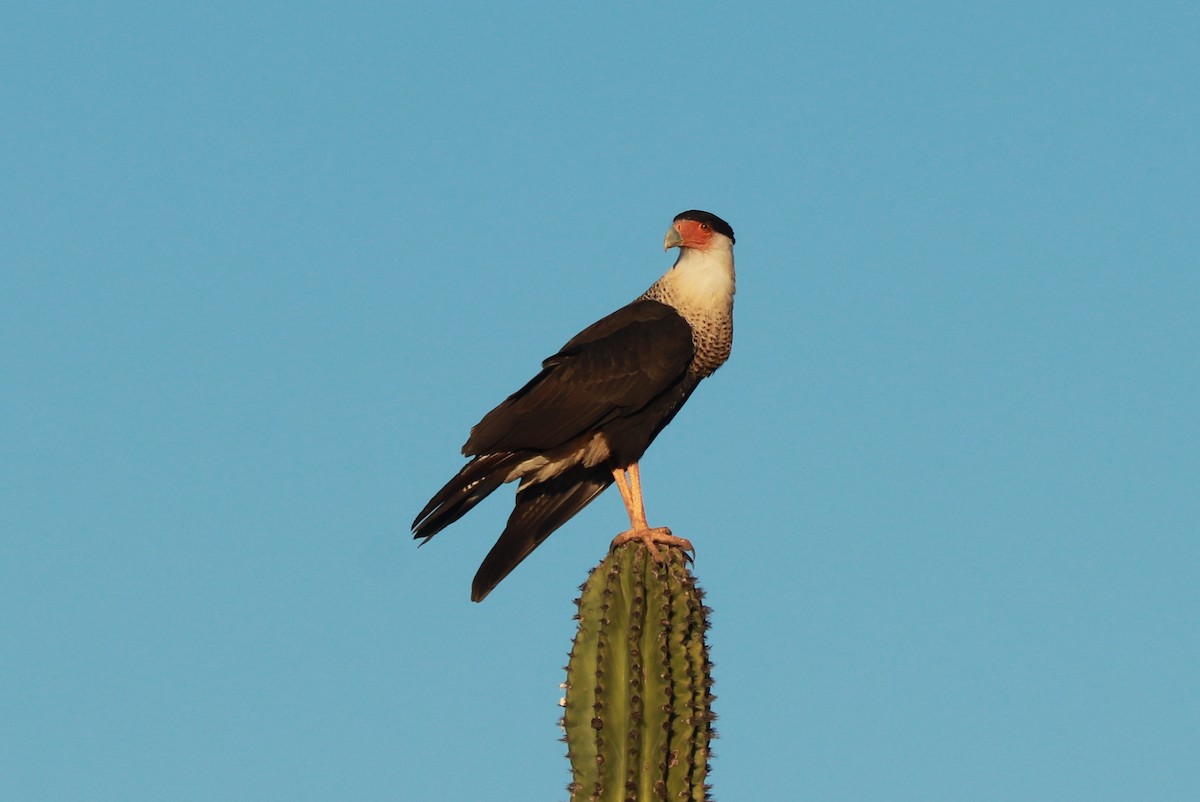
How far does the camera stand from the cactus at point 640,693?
15.9ft

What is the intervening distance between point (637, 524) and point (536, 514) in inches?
21.9

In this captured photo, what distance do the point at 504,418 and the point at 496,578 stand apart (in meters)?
0.85

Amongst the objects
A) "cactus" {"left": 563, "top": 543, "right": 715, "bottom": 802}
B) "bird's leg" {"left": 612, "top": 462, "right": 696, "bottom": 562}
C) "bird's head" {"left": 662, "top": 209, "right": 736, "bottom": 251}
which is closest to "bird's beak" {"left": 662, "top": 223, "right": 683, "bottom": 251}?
"bird's head" {"left": 662, "top": 209, "right": 736, "bottom": 251}

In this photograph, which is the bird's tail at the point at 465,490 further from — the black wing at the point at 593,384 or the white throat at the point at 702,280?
the white throat at the point at 702,280

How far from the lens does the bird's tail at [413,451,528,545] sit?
662cm

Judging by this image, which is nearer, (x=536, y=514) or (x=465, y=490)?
(x=465, y=490)

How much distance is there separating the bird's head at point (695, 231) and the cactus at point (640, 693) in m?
3.34

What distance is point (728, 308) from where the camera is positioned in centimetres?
791

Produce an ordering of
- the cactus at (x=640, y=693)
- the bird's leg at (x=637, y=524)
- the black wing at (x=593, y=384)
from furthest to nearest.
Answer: the black wing at (x=593, y=384) → the bird's leg at (x=637, y=524) → the cactus at (x=640, y=693)

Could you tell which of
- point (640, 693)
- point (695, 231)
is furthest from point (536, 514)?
point (640, 693)

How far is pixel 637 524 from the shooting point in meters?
6.87

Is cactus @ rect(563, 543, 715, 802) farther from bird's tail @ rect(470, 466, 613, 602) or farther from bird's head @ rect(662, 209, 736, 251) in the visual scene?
bird's head @ rect(662, 209, 736, 251)

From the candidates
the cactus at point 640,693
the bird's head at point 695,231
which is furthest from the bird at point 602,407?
the cactus at point 640,693

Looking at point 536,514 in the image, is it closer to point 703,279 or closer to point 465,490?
point 465,490
